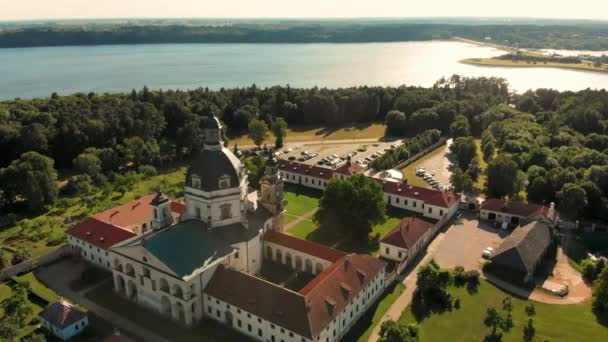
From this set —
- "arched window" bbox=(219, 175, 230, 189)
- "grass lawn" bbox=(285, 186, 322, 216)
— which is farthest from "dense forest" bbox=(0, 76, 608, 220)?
"arched window" bbox=(219, 175, 230, 189)

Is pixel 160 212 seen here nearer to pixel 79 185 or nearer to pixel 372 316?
pixel 372 316

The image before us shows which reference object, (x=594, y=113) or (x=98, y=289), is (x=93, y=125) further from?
(x=594, y=113)

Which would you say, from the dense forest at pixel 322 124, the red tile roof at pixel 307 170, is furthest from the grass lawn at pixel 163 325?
the red tile roof at pixel 307 170

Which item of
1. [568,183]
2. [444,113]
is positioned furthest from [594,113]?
[568,183]

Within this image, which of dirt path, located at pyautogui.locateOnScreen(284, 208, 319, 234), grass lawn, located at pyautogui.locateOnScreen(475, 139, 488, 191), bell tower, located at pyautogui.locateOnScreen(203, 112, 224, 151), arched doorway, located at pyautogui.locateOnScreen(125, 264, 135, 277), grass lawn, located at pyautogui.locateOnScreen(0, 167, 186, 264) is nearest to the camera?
arched doorway, located at pyautogui.locateOnScreen(125, 264, 135, 277)

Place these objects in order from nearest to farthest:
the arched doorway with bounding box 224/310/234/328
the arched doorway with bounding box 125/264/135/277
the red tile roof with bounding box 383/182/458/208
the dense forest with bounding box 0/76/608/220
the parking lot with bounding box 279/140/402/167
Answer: the arched doorway with bounding box 224/310/234/328 → the arched doorway with bounding box 125/264/135/277 → the red tile roof with bounding box 383/182/458/208 → the dense forest with bounding box 0/76/608/220 → the parking lot with bounding box 279/140/402/167

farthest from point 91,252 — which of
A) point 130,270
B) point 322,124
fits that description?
point 322,124

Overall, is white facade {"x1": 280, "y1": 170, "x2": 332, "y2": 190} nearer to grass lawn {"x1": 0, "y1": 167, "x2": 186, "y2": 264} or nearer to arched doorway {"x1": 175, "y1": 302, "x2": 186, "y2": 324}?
grass lawn {"x1": 0, "y1": 167, "x2": 186, "y2": 264}
